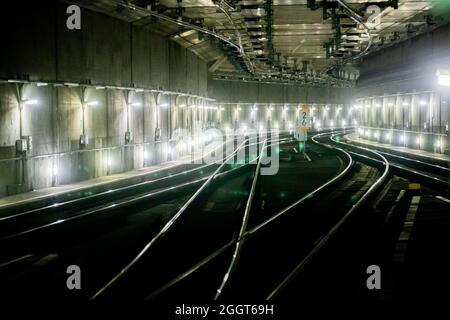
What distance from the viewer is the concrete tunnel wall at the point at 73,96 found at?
1745 centimetres

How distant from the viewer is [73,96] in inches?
805

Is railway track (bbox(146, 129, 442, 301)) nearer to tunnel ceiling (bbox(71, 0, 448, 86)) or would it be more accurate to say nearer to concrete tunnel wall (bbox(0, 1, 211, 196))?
tunnel ceiling (bbox(71, 0, 448, 86))

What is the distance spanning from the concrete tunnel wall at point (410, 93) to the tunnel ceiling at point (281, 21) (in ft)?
4.26

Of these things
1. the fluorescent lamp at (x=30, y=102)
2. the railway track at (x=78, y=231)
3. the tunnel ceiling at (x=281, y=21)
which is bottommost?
the railway track at (x=78, y=231)

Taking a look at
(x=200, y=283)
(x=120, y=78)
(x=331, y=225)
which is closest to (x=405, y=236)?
(x=331, y=225)

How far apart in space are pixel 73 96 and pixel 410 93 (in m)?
20.6

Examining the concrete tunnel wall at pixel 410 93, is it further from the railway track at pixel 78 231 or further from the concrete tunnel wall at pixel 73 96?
the railway track at pixel 78 231

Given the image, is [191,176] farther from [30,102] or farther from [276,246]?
[276,246]

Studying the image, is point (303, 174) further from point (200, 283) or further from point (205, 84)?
point (205, 84)

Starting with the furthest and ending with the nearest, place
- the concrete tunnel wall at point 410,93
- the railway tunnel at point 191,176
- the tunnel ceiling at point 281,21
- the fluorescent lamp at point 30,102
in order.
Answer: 1. the concrete tunnel wall at point 410,93
2. the tunnel ceiling at point 281,21
3. the fluorescent lamp at point 30,102
4. the railway tunnel at point 191,176

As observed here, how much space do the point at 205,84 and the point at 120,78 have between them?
64.8ft

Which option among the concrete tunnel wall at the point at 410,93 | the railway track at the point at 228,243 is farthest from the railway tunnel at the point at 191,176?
the concrete tunnel wall at the point at 410,93

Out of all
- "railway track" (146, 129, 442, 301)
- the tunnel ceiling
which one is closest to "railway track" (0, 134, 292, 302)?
"railway track" (146, 129, 442, 301)

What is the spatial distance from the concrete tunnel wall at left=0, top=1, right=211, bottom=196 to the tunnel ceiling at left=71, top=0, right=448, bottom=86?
1.03 m
